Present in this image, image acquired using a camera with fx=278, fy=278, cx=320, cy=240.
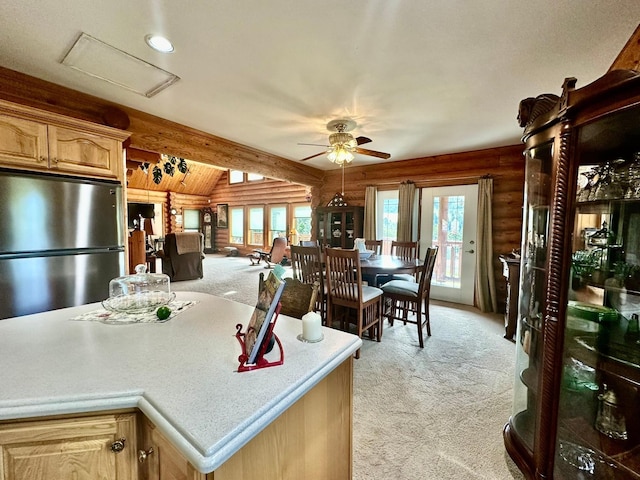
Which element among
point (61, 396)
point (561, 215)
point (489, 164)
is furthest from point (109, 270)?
point (489, 164)

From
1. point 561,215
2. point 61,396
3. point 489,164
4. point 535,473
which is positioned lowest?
point 535,473

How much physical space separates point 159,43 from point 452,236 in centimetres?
459

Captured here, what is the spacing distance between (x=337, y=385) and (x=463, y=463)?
3.76 ft

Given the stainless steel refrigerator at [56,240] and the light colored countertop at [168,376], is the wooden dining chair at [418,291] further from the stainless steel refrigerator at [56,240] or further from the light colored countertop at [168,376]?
the stainless steel refrigerator at [56,240]

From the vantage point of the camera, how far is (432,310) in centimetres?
435

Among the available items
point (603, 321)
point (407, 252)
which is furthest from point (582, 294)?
point (407, 252)

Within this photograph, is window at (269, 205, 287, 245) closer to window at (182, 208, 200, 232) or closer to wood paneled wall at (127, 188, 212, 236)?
wood paneled wall at (127, 188, 212, 236)

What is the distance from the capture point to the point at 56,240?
6.75 feet

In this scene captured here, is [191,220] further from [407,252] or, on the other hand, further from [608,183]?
[608,183]

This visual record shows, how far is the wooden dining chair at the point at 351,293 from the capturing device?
109 inches

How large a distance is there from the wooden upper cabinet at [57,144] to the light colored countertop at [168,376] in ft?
4.41

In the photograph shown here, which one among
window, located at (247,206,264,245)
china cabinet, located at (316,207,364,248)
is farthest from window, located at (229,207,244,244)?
china cabinet, located at (316,207,364,248)

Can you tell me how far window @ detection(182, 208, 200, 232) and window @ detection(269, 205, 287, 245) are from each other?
3982mm

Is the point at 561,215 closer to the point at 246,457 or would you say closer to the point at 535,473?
the point at 535,473
